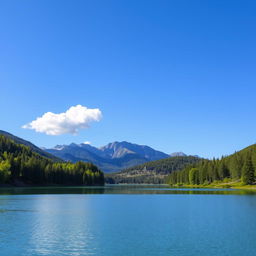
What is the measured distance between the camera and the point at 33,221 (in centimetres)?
5128

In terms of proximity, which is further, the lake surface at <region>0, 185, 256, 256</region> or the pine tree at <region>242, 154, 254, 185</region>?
the pine tree at <region>242, 154, 254, 185</region>

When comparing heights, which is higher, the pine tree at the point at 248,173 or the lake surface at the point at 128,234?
the pine tree at the point at 248,173

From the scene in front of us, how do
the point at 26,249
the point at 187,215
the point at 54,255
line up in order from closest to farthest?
the point at 54,255
the point at 26,249
the point at 187,215

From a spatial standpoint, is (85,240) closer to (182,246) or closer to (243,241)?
(182,246)

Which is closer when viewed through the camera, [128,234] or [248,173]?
[128,234]

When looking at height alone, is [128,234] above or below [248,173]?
below

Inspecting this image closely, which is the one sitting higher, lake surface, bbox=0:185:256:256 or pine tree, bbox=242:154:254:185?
pine tree, bbox=242:154:254:185

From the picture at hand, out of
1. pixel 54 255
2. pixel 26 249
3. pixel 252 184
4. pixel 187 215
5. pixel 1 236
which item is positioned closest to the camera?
pixel 54 255

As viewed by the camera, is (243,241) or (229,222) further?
(229,222)

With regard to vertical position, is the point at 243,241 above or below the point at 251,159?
below

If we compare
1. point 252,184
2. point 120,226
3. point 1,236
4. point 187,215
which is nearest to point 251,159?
point 252,184

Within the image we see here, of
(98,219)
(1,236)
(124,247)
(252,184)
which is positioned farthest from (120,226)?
(252,184)

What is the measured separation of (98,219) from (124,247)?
69.2ft

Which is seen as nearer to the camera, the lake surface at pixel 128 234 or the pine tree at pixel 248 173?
the lake surface at pixel 128 234
